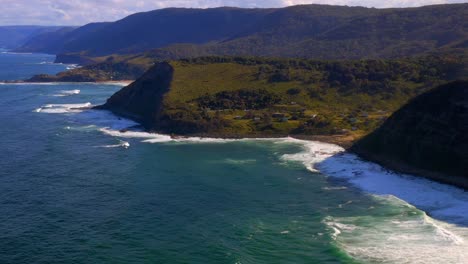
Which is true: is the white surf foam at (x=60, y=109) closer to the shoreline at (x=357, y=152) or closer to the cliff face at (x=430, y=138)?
the shoreline at (x=357, y=152)

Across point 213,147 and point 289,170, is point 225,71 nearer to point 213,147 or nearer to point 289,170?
point 213,147

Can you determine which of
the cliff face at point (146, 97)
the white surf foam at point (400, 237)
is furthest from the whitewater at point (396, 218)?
the cliff face at point (146, 97)

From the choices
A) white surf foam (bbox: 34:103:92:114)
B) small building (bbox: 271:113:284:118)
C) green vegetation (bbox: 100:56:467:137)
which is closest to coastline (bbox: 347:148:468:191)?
green vegetation (bbox: 100:56:467:137)

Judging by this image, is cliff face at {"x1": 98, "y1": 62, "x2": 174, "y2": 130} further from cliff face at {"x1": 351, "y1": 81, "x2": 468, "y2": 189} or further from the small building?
cliff face at {"x1": 351, "y1": 81, "x2": 468, "y2": 189}

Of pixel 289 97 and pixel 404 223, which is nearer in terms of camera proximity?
pixel 404 223

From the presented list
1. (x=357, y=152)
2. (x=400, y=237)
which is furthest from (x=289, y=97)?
(x=400, y=237)

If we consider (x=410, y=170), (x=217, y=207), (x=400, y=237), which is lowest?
(x=400, y=237)

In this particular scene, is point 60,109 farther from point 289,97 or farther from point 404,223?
point 404,223
